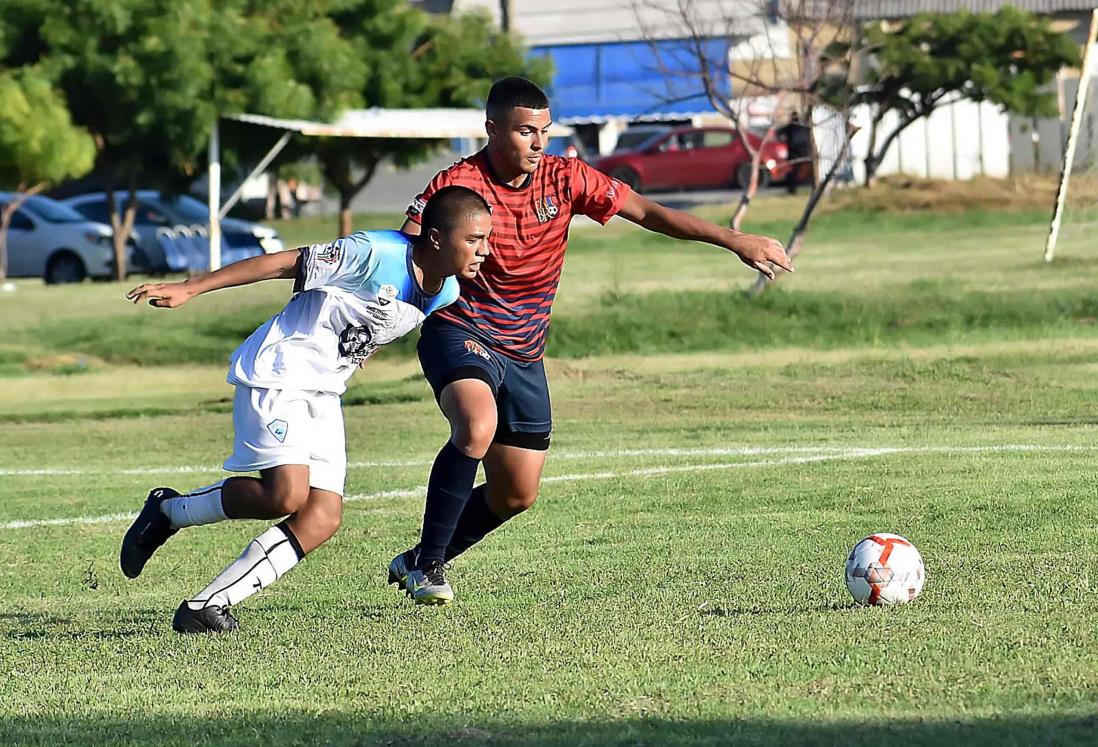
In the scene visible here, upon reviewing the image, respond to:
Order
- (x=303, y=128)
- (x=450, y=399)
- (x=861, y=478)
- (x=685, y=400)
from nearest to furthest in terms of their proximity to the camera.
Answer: (x=450, y=399) < (x=861, y=478) < (x=685, y=400) < (x=303, y=128)

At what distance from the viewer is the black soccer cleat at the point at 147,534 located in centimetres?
655

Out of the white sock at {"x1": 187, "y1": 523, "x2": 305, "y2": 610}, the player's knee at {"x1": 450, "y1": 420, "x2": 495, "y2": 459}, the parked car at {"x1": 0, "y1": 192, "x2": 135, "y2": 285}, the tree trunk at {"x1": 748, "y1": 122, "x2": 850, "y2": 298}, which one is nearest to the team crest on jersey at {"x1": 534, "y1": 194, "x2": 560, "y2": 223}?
the player's knee at {"x1": 450, "y1": 420, "x2": 495, "y2": 459}

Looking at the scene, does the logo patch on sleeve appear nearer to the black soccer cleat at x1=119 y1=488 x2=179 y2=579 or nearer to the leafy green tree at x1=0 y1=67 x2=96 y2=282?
the black soccer cleat at x1=119 y1=488 x2=179 y2=579

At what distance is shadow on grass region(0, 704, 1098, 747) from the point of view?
440 cm

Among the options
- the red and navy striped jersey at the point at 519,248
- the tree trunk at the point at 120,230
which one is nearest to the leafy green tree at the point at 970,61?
the tree trunk at the point at 120,230

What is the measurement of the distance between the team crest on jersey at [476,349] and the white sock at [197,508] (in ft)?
3.52

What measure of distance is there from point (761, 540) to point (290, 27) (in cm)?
2647

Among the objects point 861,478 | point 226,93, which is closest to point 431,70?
point 226,93

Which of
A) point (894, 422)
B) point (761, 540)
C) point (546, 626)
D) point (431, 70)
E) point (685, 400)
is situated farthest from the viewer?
point (431, 70)

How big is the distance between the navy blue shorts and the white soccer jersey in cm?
57

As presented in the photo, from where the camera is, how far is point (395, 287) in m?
6.25

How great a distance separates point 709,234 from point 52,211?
29711 millimetres

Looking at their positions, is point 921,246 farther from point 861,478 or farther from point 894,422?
point 861,478

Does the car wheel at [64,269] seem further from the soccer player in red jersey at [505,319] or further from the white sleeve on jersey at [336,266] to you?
the white sleeve on jersey at [336,266]
